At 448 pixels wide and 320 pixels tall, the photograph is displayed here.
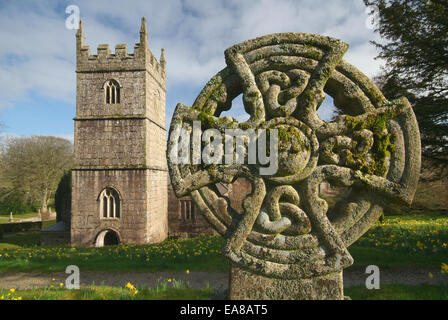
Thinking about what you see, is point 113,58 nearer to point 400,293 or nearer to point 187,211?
point 187,211

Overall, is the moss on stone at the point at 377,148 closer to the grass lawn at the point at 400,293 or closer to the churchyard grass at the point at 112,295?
the grass lawn at the point at 400,293

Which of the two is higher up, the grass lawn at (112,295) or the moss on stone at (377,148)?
the moss on stone at (377,148)

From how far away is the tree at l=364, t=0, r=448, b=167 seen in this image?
8047 mm

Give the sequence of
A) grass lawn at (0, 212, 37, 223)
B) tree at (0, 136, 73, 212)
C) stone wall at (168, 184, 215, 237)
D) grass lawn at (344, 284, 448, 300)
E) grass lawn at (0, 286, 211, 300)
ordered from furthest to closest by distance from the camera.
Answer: grass lawn at (0, 212, 37, 223), tree at (0, 136, 73, 212), stone wall at (168, 184, 215, 237), grass lawn at (0, 286, 211, 300), grass lawn at (344, 284, 448, 300)

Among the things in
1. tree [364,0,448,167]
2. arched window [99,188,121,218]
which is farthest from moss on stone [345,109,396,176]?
arched window [99,188,121,218]

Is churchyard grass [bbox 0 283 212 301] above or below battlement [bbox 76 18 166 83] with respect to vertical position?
below

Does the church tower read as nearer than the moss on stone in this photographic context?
No

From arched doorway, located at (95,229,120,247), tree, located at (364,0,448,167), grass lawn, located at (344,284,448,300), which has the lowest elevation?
arched doorway, located at (95,229,120,247)

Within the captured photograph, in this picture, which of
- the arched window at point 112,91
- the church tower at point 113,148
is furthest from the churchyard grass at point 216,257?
the arched window at point 112,91

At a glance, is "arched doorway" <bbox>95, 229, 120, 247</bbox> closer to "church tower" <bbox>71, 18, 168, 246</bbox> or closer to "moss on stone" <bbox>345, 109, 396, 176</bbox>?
"church tower" <bbox>71, 18, 168, 246</bbox>

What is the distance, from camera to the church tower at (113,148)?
1672cm

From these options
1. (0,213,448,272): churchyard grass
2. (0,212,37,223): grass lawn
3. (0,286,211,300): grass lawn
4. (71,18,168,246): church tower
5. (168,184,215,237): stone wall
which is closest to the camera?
(0,286,211,300): grass lawn

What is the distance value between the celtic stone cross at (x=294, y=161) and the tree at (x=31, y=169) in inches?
1429
